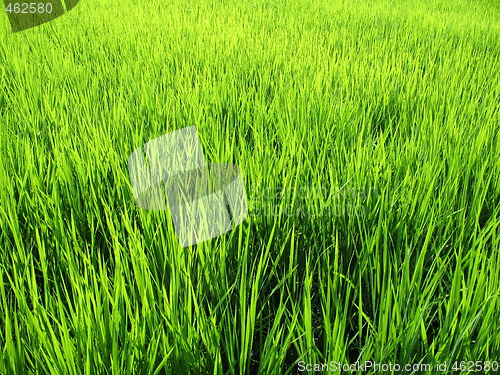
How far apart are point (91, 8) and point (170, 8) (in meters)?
0.69

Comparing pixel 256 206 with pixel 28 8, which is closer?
pixel 256 206

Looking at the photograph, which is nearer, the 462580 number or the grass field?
the grass field

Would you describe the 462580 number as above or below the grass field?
above

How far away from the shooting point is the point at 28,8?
3354 mm

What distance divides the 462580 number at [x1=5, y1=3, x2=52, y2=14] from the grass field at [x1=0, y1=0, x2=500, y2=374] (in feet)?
0.91

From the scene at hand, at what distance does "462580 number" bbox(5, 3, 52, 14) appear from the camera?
10.7ft

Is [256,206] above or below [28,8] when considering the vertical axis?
below

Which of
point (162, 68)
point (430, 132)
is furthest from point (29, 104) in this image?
point (430, 132)

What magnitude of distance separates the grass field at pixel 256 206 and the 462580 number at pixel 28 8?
10.9 inches

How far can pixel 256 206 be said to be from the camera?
865 mm

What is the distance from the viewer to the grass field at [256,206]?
556 mm

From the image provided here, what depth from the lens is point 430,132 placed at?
125 cm

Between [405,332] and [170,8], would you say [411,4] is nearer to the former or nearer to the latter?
[170,8]

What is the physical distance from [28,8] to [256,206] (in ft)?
11.6
